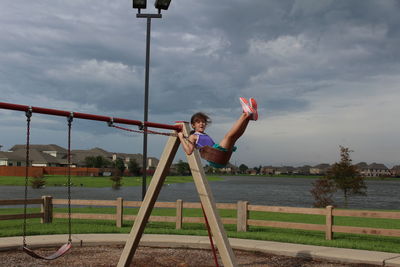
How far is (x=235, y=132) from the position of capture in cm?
544

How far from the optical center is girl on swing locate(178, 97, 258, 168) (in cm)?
529

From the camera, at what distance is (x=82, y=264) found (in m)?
7.89

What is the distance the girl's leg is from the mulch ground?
10.6ft

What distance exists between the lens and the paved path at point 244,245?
333 inches

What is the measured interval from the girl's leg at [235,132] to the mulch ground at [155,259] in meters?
3.22

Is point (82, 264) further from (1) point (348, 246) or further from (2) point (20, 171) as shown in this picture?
(2) point (20, 171)

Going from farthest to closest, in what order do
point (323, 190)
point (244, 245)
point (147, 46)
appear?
point (323, 190) < point (147, 46) < point (244, 245)

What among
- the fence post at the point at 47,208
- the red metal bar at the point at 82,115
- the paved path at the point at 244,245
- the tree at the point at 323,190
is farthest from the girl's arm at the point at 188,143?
the tree at the point at 323,190

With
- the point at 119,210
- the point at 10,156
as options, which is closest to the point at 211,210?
the point at 119,210

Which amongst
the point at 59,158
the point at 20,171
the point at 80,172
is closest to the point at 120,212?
the point at 20,171

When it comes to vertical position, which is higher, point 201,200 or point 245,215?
point 201,200

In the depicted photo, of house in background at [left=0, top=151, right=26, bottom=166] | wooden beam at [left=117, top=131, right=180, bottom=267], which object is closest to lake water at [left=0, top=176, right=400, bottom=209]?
wooden beam at [left=117, top=131, right=180, bottom=267]

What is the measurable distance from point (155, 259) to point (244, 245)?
7.41ft

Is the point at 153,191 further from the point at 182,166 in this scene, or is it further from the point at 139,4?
the point at 182,166
